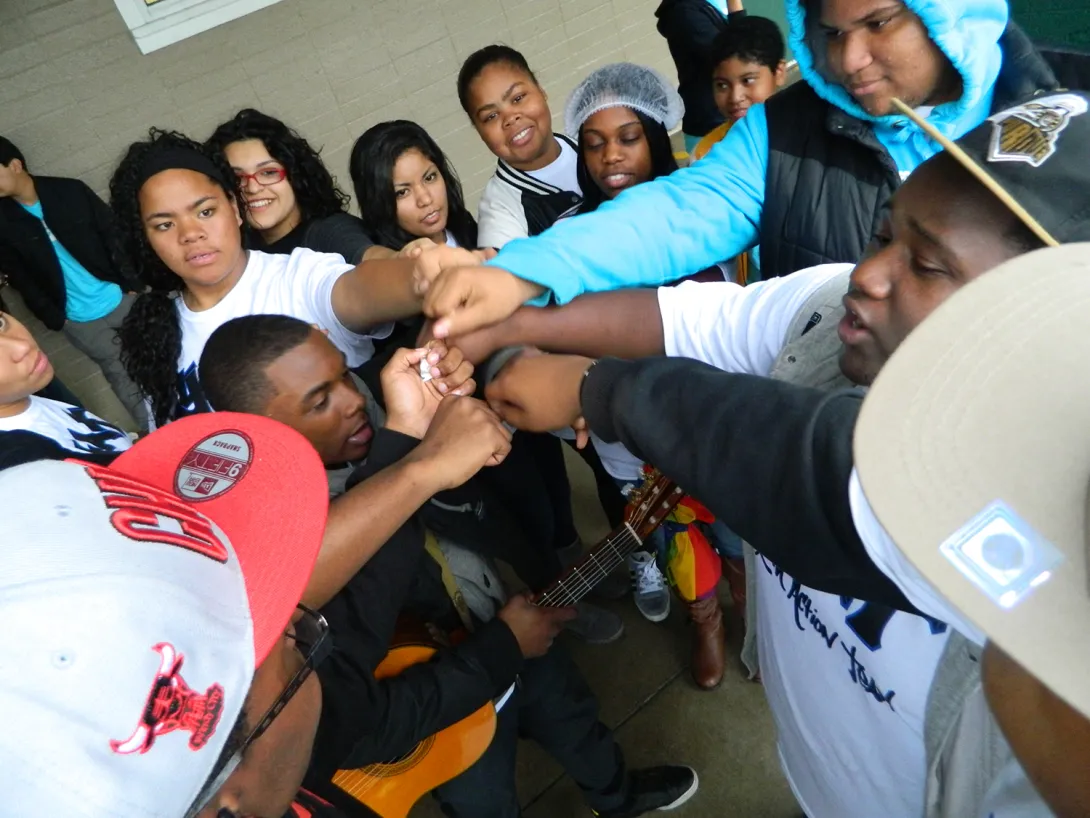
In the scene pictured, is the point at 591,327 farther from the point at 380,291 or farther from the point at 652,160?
the point at 652,160

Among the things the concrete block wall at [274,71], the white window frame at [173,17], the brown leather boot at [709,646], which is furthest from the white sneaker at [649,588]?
the white window frame at [173,17]

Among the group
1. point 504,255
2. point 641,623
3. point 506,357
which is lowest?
point 641,623

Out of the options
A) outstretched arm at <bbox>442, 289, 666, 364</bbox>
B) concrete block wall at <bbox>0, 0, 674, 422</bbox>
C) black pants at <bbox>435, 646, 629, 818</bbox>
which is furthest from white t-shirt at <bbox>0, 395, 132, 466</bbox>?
concrete block wall at <bbox>0, 0, 674, 422</bbox>

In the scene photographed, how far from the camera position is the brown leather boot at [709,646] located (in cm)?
234

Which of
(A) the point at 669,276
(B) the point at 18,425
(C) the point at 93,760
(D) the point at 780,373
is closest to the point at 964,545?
(D) the point at 780,373

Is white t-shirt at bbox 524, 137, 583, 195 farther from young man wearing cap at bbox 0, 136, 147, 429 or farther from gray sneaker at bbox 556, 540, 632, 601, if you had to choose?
young man wearing cap at bbox 0, 136, 147, 429

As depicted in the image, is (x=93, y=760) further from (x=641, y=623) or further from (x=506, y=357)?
(x=641, y=623)

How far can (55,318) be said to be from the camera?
3.85 meters

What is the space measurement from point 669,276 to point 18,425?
5.57ft

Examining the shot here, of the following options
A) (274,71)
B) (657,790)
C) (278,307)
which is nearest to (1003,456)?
(278,307)

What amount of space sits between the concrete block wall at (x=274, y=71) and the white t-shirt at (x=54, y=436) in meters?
2.88

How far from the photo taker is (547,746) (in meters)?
1.88

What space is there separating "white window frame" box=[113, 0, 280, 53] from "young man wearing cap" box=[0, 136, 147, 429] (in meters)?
0.98

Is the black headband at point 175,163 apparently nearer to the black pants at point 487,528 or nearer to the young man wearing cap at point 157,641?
the black pants at point 487,528
